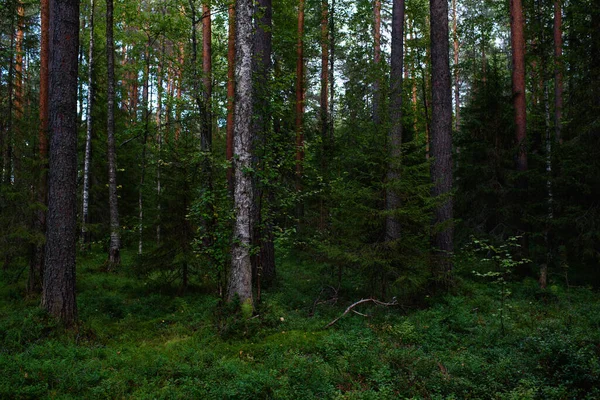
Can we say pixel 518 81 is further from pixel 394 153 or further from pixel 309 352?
pixel 309 352

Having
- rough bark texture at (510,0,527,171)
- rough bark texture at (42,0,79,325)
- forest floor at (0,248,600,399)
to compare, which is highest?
rough bark texture at (510,0,527,171)

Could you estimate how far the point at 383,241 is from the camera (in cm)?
870

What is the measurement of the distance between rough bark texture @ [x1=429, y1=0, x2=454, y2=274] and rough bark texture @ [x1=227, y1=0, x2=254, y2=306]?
4.62 meters

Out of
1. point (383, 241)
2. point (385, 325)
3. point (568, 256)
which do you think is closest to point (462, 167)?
point (568, 256)

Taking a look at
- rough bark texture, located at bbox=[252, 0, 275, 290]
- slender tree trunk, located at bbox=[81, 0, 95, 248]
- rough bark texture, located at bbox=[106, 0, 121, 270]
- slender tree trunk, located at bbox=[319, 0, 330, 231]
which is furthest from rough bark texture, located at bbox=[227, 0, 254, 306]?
slender tree trunk, located at bbox=[81, 0, 95, 248]

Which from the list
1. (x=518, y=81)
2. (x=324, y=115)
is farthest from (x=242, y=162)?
(x=324, y=115)

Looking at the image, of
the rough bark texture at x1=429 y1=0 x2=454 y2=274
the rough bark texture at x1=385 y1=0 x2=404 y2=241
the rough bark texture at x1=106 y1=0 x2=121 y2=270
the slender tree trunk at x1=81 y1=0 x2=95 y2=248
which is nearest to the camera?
the rough bark texture at x1=385 y1=0 x2=404 y2=241

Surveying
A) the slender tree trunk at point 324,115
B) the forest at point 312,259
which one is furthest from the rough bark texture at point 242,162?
the slender tree trunk at point 324,115

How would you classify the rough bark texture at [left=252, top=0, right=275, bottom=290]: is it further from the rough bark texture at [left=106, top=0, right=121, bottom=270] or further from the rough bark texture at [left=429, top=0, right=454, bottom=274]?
the rough bark texture at [left=106, top=0, right=121, bottom=270]

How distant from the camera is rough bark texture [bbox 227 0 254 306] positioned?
705 cm

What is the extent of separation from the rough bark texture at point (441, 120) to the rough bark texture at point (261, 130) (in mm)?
4153

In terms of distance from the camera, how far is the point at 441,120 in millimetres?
9141

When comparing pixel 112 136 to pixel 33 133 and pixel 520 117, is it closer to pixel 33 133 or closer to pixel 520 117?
pixel 33 133

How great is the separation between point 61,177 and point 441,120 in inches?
332
